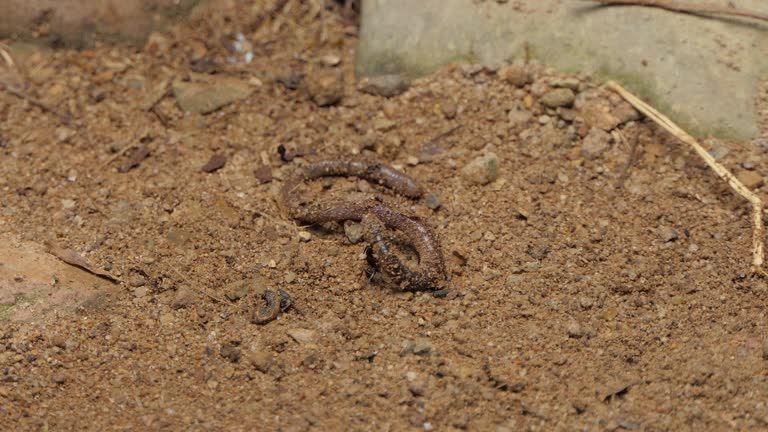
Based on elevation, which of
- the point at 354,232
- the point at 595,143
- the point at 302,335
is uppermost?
the point at 595,143

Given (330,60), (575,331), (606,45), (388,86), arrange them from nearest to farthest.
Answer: (575,331) < (606,45) < (388,86) < (330,60)

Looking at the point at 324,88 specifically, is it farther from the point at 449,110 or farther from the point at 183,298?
the point at 183,298

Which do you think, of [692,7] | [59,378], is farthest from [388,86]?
[59,378]

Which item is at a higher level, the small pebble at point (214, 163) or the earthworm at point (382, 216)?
the earthworm at point (382, 216)

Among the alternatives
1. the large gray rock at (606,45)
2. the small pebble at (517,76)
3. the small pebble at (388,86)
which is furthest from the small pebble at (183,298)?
the small pebble at (517,76)

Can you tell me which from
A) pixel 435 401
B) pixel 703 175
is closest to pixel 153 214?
pixel 435 401

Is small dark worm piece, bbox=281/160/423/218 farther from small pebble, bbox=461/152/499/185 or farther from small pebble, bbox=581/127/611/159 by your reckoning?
small pebble, bbox=581/127/611/159

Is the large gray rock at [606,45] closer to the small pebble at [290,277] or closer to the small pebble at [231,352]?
the small pebble at [290,277]
